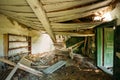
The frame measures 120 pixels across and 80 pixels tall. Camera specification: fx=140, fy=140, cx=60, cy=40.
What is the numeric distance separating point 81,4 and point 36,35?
661 centimetres

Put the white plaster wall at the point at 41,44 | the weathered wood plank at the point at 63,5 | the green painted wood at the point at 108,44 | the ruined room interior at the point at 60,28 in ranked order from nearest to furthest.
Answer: the weathered wood plank at the point at 63,5, the ruined room interior at the point at 60,28, the green painted wood at the point at 108,44, the white plaster wall at the point at 41,44

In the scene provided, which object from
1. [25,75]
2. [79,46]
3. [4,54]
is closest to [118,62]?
[25,75]

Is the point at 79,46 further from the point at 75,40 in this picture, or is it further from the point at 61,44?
the point at 61,44

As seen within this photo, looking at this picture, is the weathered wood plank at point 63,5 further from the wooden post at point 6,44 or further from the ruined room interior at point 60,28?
the wooden post at point 6,44

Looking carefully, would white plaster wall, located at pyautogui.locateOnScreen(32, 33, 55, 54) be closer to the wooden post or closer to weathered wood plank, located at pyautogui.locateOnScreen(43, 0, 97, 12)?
the wooden post

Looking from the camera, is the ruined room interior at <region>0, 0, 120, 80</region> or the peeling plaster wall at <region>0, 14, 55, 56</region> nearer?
the ruined room interior at <region>0, 0, 120, 80</region>

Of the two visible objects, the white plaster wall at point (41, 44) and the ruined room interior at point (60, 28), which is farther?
the white plaster wall at point (41, 44)

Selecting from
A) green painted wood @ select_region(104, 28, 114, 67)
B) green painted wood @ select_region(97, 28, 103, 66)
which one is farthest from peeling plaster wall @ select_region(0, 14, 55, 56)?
green painted wood @ select_region(104, 28, 114, 67)

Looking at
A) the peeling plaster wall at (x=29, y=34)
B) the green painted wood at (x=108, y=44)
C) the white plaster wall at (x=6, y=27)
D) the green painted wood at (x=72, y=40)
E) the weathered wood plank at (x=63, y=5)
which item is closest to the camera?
the weathered wood plank at (x=63, y=5)

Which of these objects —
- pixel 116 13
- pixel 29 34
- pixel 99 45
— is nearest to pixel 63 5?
pixel 116 13

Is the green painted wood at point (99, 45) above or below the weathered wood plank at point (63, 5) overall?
below

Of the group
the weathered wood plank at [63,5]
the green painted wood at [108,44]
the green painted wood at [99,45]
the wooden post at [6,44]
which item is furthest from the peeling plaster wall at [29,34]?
the green painted wood at [108,44]

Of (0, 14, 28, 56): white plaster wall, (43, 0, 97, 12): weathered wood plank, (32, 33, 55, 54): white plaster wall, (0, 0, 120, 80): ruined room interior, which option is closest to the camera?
(43, 0, 97, 12): weathered wood plank

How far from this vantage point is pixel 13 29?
17.6 feet
